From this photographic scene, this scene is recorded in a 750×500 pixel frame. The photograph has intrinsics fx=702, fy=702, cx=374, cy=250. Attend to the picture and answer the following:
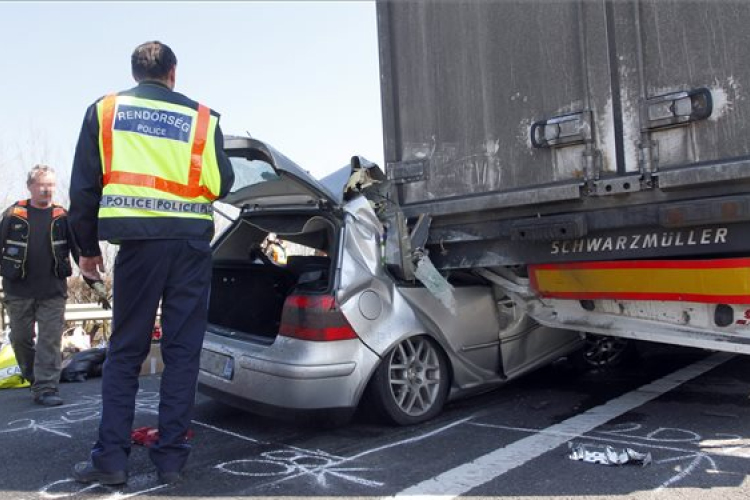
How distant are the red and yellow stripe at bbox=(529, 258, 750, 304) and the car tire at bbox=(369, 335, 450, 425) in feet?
2.76

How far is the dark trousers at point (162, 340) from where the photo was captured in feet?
10.6

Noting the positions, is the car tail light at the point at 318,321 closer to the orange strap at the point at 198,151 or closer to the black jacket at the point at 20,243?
the orange strap at the point at 198,151

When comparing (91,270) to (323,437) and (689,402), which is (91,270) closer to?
(323,437)

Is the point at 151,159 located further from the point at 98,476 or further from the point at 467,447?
the point at 467,447

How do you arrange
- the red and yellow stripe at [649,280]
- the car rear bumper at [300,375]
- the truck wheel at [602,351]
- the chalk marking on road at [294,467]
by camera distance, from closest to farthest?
the chalk marking on road at [294,467], the red and yellow stripe at [649,280], the car rear bumper at [300,375], the truck wheel at [602,351]

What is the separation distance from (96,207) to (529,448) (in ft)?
8.43

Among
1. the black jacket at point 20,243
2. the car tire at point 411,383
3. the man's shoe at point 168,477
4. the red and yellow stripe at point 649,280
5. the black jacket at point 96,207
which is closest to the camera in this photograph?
the black jacket at point 96,207

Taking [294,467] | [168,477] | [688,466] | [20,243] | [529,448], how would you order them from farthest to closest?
[20,243]
[529,448]
[294,467]
[688,466]
[168,477]

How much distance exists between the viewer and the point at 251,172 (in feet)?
14.5

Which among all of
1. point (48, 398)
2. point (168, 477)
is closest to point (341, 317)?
point (168, 477)

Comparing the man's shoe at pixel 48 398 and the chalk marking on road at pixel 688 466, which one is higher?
the man's shoe at pixel 48 398

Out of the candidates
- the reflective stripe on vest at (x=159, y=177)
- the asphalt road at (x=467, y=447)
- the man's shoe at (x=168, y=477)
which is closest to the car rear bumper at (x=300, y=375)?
the asphalt road at (x=467, y=447)

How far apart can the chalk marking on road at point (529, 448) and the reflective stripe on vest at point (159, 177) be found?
1.71m

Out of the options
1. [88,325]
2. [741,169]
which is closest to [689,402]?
[741,169]
